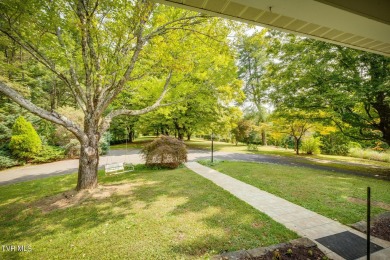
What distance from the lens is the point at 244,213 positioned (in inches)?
202

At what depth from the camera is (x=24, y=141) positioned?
13109 millimetres

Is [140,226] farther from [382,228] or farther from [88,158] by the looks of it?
[382,228]

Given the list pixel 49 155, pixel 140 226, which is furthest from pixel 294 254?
pixel 49 155

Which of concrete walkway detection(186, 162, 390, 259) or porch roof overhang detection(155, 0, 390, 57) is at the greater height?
porch roof overhang detection(155, 0, 390, 57)

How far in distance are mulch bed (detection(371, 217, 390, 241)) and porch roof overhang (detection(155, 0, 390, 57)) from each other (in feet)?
13.4

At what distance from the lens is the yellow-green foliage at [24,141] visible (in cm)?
1298

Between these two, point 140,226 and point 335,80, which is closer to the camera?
point 140,226

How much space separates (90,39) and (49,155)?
12.1 metres

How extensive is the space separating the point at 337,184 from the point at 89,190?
9.91 metres

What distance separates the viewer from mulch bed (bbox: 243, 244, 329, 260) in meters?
3.27

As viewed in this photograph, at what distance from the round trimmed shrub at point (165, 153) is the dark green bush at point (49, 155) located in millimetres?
8448

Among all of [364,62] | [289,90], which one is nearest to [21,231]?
[289,90]

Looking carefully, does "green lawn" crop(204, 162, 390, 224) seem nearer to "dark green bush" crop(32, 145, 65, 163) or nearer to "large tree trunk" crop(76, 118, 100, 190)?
"large tree trunk" crop(76, 118, 100, 190)

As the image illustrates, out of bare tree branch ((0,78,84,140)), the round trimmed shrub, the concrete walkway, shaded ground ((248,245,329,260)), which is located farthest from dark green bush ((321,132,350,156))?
bare tree branch ((0,78,84,140))
